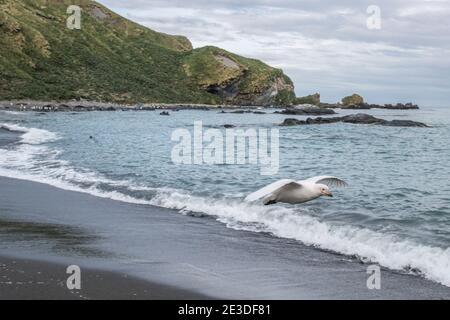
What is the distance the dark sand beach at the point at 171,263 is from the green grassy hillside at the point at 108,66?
82.8m

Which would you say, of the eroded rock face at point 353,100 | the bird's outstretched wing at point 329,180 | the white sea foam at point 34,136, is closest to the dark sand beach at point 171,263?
the bird's outstretched wing at point 329,180

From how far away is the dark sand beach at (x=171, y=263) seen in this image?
25.0 ft

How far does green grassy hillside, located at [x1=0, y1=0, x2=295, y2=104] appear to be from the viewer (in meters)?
104

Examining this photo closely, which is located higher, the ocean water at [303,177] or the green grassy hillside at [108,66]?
the green grassy hillside at [108,66]

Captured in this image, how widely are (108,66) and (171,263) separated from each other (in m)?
128

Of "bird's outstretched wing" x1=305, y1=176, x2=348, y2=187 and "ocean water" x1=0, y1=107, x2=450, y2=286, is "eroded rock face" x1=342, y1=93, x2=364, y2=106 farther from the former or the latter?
"bird's outstretched wing" x1=305, y1=176, x2=348, y2=187

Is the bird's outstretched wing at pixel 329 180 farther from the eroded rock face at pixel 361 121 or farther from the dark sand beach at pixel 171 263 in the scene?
the eroded rock face at pixel 361 121

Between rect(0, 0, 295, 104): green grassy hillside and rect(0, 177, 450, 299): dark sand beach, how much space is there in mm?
82790

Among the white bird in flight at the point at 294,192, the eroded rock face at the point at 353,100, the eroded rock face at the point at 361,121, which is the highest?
the eroded rock face at the point at 353,100

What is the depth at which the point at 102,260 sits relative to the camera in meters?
9.04
